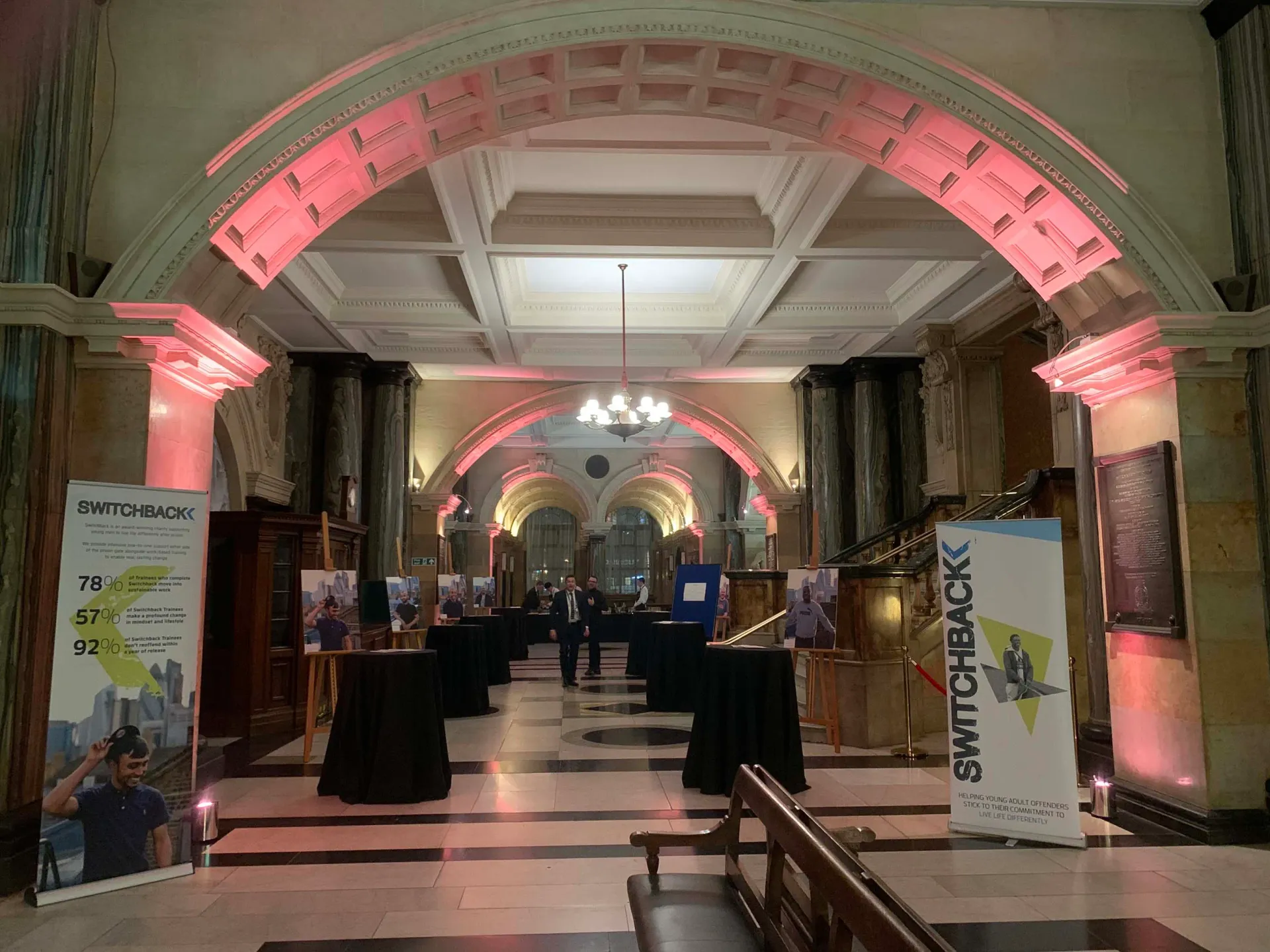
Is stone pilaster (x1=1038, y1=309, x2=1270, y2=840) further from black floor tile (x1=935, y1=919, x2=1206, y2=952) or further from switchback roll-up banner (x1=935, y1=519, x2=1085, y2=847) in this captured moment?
black floor tile (x1=935, y1=919, x2=1206, y2=952)

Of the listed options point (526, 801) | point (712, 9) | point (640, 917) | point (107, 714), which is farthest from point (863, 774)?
point (712, 9)

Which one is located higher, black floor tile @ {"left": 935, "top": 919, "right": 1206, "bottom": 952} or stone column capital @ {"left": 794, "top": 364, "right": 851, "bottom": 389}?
stone column capital @ {"left": 794, "top": 364, "right": 851, "bottom": 389}

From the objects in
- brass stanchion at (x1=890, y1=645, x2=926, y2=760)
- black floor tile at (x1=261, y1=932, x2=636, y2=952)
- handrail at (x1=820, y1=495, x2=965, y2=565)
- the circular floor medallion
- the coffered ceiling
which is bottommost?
black floor tile at (x1=261, y1=932, x2=636, y2=952)

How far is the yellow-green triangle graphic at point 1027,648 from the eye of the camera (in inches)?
164

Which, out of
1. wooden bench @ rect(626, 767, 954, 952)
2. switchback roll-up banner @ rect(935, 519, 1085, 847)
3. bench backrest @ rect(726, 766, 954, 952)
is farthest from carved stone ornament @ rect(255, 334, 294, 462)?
bench backrest @ rect(726, 766, 954, 952)

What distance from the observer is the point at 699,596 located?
9.68 m

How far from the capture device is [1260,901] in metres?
3.46

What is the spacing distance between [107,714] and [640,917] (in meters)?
2.55

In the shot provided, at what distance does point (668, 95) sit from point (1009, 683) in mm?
3823

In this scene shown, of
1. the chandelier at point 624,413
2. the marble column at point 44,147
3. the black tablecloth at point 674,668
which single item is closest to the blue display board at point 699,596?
the black tablecloth at point 674,668

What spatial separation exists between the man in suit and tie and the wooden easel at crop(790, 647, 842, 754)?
4.60 feet

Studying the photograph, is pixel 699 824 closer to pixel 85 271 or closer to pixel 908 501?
pixel 85 271

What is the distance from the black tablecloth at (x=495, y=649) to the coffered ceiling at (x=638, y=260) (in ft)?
11.9

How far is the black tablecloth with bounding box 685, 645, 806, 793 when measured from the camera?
5.14 m
